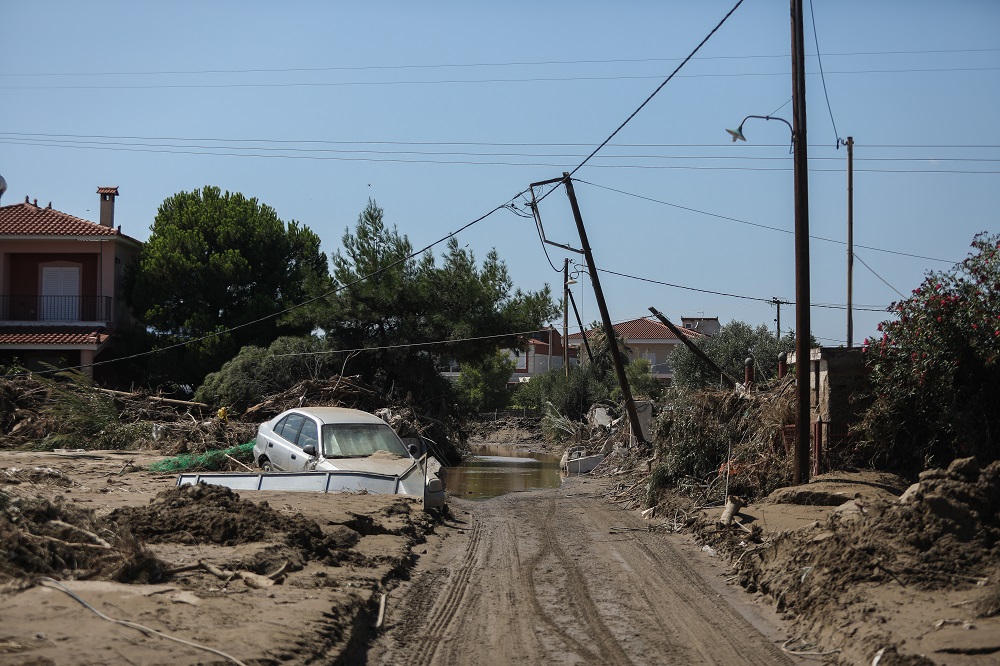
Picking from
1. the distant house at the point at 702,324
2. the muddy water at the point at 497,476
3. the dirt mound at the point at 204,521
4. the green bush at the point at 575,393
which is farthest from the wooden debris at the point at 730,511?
the distant house at the point at 702,324

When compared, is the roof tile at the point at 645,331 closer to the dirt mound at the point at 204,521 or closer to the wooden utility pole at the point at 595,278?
the wooden utility pole at the point at 595,278

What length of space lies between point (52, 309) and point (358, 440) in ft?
71.5

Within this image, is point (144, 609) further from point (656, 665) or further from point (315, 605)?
point (656, 665)

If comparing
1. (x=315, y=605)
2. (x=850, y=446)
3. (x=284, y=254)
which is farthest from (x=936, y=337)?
(x=284, y=254)

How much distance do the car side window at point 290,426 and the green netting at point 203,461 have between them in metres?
2.44

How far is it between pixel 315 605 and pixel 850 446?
31.2ft

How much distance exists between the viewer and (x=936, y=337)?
12.4 metres

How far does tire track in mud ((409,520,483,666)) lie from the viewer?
6977 millimetres

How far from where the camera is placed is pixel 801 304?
1359cm

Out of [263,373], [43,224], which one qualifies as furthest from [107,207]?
[263,373]

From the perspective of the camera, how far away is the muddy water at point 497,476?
2159 centimetres

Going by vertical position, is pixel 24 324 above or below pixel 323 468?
above

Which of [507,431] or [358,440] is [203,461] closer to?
[358,440]

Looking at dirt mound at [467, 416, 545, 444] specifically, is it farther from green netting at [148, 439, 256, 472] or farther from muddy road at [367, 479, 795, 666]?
muddy road at [367, 479, 795, 666]
